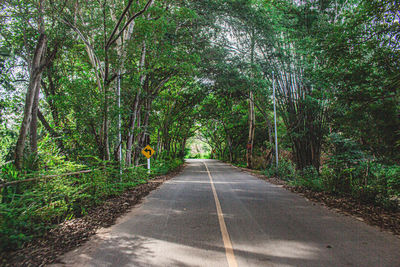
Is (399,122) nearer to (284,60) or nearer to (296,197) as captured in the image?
(296,197)

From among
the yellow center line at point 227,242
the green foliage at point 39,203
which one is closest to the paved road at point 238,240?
the yellow center line at point 227,242

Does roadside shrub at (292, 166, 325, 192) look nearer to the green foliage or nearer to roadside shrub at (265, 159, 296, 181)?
roadside shrub at (265, 159, 296, 181)

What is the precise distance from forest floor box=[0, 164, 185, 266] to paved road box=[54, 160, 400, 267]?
29cm

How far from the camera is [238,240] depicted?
4414mm

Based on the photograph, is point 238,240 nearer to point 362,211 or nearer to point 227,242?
point 227,242

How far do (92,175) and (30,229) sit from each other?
3.15 metres

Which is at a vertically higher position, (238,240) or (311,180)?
(311,180)

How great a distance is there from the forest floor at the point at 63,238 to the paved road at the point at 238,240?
0.29 m

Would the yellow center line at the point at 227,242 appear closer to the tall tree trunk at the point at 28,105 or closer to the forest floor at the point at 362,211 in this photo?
the forest floor at the point at 362,211

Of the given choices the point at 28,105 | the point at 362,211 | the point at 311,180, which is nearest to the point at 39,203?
Answer: the point at 28,105

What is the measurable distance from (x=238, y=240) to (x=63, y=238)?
3400 mm

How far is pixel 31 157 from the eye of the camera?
653 cm

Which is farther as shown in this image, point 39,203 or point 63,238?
point 39,203

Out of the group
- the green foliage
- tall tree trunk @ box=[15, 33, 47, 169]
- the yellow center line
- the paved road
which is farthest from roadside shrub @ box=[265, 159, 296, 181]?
tall tree trunk @ box=[15, 33, 47, 169]
